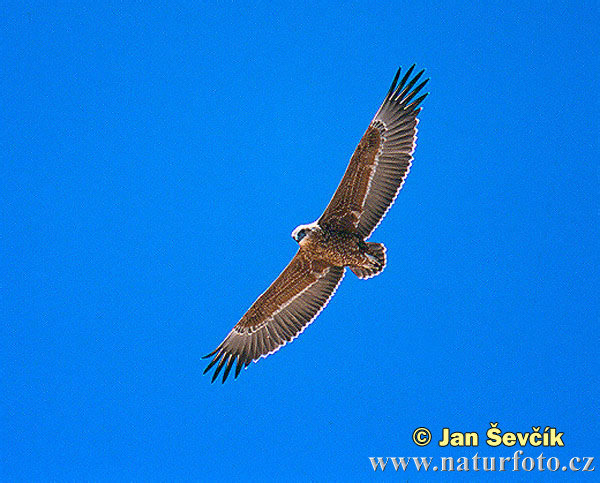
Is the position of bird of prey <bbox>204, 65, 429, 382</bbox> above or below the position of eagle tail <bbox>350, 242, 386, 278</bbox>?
above

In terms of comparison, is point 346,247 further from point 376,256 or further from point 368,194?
point 368,194

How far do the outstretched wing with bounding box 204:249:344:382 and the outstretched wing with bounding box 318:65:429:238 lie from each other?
1.11 metres

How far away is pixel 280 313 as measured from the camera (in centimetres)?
1095

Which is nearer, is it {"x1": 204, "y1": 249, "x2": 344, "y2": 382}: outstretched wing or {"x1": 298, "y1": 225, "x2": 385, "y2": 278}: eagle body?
{"x1": 298, "y1": 225, "x2": 385, "y2": 278}: eagle body

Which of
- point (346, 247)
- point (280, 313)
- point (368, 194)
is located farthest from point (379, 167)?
point (280, 313)

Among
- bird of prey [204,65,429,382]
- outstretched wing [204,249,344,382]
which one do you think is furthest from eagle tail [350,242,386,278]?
outstretched wing [204,249,344,382]

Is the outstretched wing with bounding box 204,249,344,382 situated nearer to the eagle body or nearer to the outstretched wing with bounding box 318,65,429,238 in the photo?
the eagle body

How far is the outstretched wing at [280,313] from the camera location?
10719 millimetres

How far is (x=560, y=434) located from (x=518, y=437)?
0.63m

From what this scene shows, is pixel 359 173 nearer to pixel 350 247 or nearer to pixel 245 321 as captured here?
pixel 350 247

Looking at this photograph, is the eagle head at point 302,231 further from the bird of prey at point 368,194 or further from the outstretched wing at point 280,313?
the outstretched wing at point 280,313

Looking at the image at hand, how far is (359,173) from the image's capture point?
9633mm

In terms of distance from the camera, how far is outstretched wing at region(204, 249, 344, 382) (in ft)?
35.2

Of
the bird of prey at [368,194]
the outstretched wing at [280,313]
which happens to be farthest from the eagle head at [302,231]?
the outstretched wing at [280,313]
